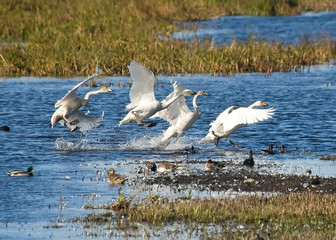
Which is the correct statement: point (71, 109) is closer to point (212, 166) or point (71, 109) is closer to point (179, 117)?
point (179, 117)

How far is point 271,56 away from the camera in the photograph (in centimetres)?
2611

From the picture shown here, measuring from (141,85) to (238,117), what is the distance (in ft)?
6.72

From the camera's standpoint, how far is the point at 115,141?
17.7 metres

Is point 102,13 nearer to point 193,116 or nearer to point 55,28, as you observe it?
point 55,28

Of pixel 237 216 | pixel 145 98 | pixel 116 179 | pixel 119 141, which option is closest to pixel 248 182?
pixel 116 179

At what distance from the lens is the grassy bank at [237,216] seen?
9.00m

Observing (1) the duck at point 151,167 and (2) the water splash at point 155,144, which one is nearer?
(1) the duck at point 151,167

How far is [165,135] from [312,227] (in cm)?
801

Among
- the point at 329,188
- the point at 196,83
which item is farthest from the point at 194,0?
the point at 329,188

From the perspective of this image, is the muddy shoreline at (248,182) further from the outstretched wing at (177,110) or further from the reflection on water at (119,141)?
the outstretched wing at (177,110)

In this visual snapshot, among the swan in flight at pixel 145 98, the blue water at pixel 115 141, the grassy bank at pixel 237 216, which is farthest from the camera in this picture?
the swan in flight at pixel 145 98

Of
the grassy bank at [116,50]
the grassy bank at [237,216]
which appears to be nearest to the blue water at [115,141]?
the grassy bank at [116,50]

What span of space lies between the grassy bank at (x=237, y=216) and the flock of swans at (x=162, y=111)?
497cm

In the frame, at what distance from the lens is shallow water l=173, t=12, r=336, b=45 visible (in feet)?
107
